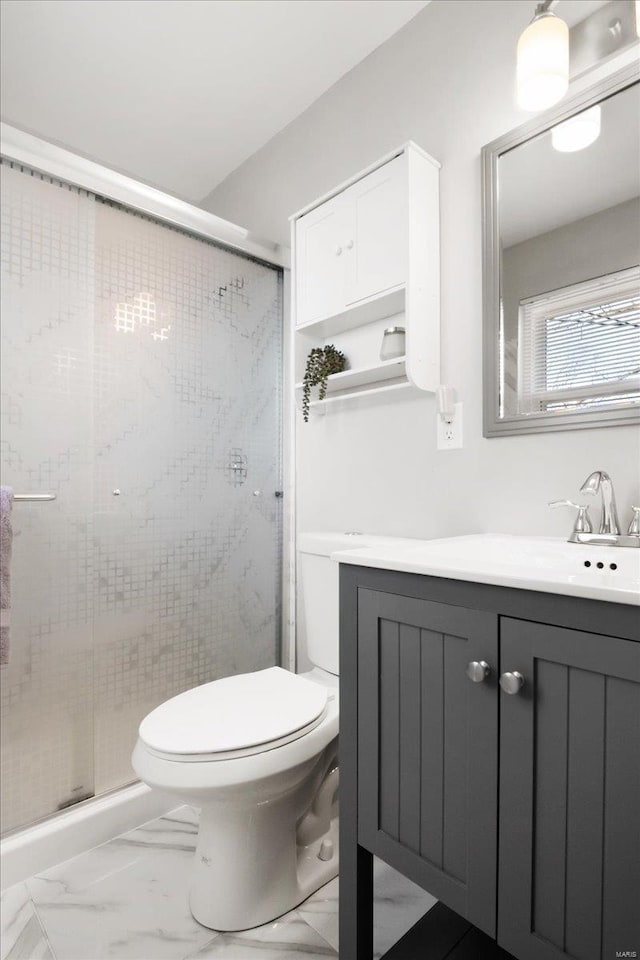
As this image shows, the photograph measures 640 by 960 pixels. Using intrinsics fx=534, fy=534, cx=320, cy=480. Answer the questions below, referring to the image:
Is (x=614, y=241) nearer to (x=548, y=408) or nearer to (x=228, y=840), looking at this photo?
(x=548, y=408)

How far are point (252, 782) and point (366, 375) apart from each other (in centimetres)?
117

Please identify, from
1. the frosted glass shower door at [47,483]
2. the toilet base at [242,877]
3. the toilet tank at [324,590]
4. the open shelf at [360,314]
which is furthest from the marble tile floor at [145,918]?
the open shelf at [360,314]

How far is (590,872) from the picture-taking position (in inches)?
27.4

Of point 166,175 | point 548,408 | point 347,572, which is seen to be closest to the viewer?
point 347,572

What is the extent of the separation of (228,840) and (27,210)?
1755 mm

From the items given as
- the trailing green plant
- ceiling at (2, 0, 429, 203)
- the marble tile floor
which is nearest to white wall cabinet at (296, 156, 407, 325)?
the trailing green plant

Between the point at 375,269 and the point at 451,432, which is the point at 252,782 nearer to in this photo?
the point at 451,432

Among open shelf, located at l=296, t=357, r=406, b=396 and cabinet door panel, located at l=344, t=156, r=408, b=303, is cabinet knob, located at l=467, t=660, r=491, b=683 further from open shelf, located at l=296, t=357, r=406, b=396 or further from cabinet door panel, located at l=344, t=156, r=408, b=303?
cabinet door panel, located at l=344, t=156, r=408, b=303

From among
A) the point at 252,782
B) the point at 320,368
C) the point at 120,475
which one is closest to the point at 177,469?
the point at 120,475

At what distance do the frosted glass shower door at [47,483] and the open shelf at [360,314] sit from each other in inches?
28.5

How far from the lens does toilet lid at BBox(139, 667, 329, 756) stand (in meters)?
1.12

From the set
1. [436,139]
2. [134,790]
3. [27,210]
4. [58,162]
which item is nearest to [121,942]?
[134,790]

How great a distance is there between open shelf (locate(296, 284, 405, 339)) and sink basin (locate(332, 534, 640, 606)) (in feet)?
2.39

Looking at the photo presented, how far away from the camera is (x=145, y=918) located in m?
1.26
